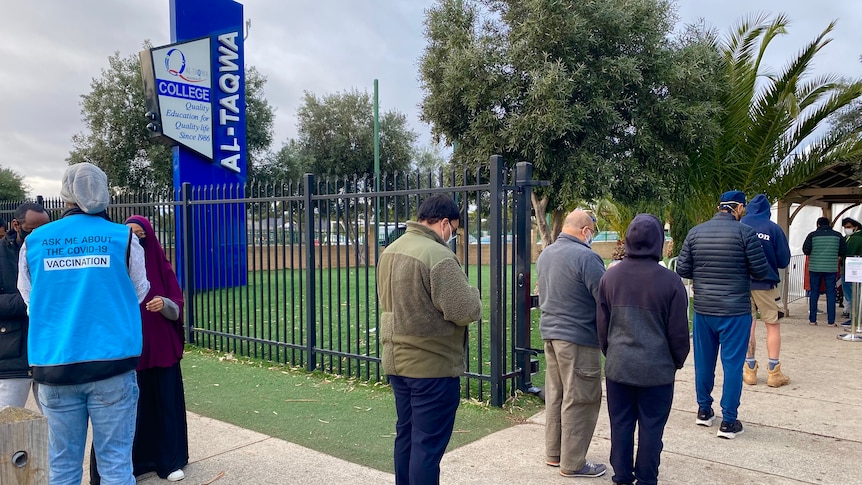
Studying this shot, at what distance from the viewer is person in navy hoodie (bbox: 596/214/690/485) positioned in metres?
3.60

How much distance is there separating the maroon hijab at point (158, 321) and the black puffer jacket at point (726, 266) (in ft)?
13.1

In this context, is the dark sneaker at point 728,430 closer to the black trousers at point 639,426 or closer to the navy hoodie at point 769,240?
the black trousers at point 639,426

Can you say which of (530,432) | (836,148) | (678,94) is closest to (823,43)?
(836,148)

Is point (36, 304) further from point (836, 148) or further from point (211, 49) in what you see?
point (836, 148)

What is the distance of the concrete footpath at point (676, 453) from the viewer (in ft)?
13.6

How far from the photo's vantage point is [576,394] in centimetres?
408

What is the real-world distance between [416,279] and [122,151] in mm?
19174

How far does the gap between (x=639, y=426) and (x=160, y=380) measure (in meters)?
3.10

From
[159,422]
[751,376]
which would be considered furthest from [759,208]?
[159,422]

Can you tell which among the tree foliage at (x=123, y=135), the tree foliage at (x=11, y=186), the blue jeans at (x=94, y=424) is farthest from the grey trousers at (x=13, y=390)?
the tree foliage at (x=11, y=186)

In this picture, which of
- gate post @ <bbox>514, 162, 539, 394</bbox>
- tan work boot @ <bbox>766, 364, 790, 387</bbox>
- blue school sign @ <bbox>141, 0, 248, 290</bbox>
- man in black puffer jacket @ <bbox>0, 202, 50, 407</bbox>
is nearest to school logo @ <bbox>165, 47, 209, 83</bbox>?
blue school sign @ <bbox>141, 0, 248, 290</bbox>

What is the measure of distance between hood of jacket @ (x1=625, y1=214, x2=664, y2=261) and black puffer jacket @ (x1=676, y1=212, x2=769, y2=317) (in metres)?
1.50

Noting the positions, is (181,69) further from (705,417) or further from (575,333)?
(705,417)

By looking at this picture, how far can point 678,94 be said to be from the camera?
984 centimetres
